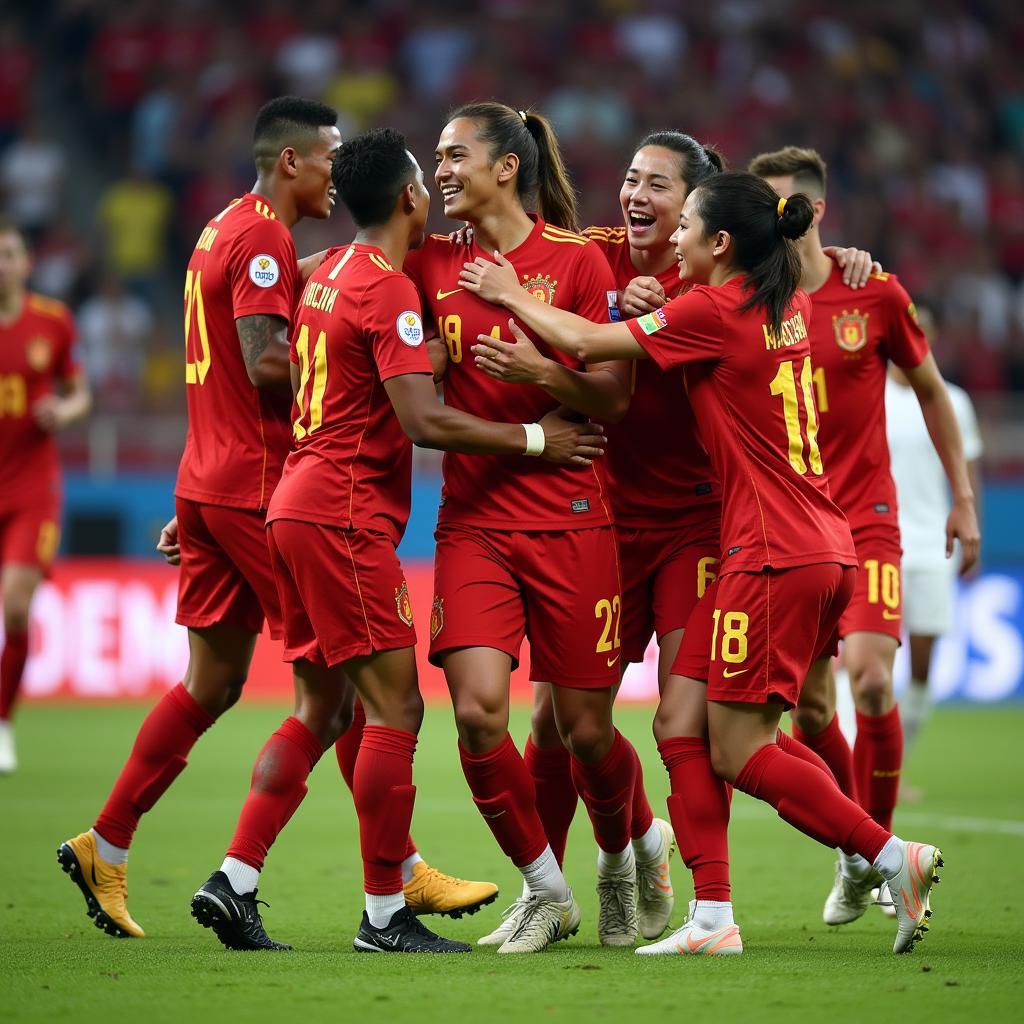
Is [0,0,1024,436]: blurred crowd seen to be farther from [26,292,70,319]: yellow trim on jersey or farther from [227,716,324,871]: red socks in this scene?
[227,716,324,871]: red socks

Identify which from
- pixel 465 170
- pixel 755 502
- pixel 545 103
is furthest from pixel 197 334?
pixel 545 103

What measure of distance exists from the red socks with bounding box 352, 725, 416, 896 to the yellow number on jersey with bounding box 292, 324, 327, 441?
889mm

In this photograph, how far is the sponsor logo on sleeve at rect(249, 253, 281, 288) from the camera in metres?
5.41

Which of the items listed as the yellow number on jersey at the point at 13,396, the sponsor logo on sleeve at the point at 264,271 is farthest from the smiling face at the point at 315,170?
the yellow number on jersey at the point at 13,396

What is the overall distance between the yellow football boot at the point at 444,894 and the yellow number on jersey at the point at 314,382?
145 cm

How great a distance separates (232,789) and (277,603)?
4037 mm

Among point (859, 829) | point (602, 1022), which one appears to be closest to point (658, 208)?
point (859, 829)

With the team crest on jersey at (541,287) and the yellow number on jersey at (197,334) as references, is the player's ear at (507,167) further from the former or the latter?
the yellow number on jersey at (197,334)

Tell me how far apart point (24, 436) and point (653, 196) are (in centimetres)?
543

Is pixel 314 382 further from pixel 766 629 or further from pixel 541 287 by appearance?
pixel 766 629

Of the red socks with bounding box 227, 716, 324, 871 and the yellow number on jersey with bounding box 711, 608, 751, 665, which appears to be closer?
the yellow number on jersey with bounding box 711, 608, 751, 665

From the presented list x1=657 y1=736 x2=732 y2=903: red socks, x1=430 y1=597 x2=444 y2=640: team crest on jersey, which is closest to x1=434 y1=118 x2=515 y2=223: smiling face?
x1=430 y1=597 x2=444 y2=640: team crest on jersey

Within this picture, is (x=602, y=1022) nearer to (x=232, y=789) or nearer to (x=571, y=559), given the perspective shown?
(x=571, y=559)

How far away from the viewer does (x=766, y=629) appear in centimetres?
483
